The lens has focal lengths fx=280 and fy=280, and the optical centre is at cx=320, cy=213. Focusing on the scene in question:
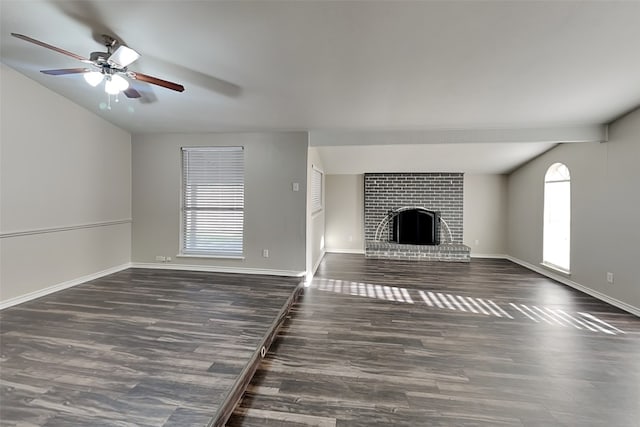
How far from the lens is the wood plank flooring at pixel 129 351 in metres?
1.66

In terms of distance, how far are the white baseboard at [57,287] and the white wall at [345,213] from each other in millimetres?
4144

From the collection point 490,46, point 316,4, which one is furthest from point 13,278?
point 490,46

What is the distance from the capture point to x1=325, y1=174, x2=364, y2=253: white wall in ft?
21.8

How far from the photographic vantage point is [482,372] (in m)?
2.15

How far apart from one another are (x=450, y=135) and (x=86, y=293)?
211 inches

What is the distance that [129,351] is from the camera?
2254mm

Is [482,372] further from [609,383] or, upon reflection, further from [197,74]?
[197,74]

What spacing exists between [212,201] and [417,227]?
4.39m

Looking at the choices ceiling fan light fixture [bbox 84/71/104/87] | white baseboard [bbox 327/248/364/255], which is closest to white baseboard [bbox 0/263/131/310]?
ceiling fan light fixture [bbox 84/71/104/87]

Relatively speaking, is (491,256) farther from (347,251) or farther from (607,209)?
(347,251)

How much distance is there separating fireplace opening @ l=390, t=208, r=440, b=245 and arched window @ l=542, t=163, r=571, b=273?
195 cm

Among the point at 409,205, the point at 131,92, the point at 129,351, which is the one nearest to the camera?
the point at 129,351

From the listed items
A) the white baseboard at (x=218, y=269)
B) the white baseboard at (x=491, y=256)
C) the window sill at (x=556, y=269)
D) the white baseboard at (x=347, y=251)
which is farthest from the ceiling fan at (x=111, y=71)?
the white baseboard at (x=491, y=256)

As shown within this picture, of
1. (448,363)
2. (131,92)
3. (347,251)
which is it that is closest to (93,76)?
(131,92)
